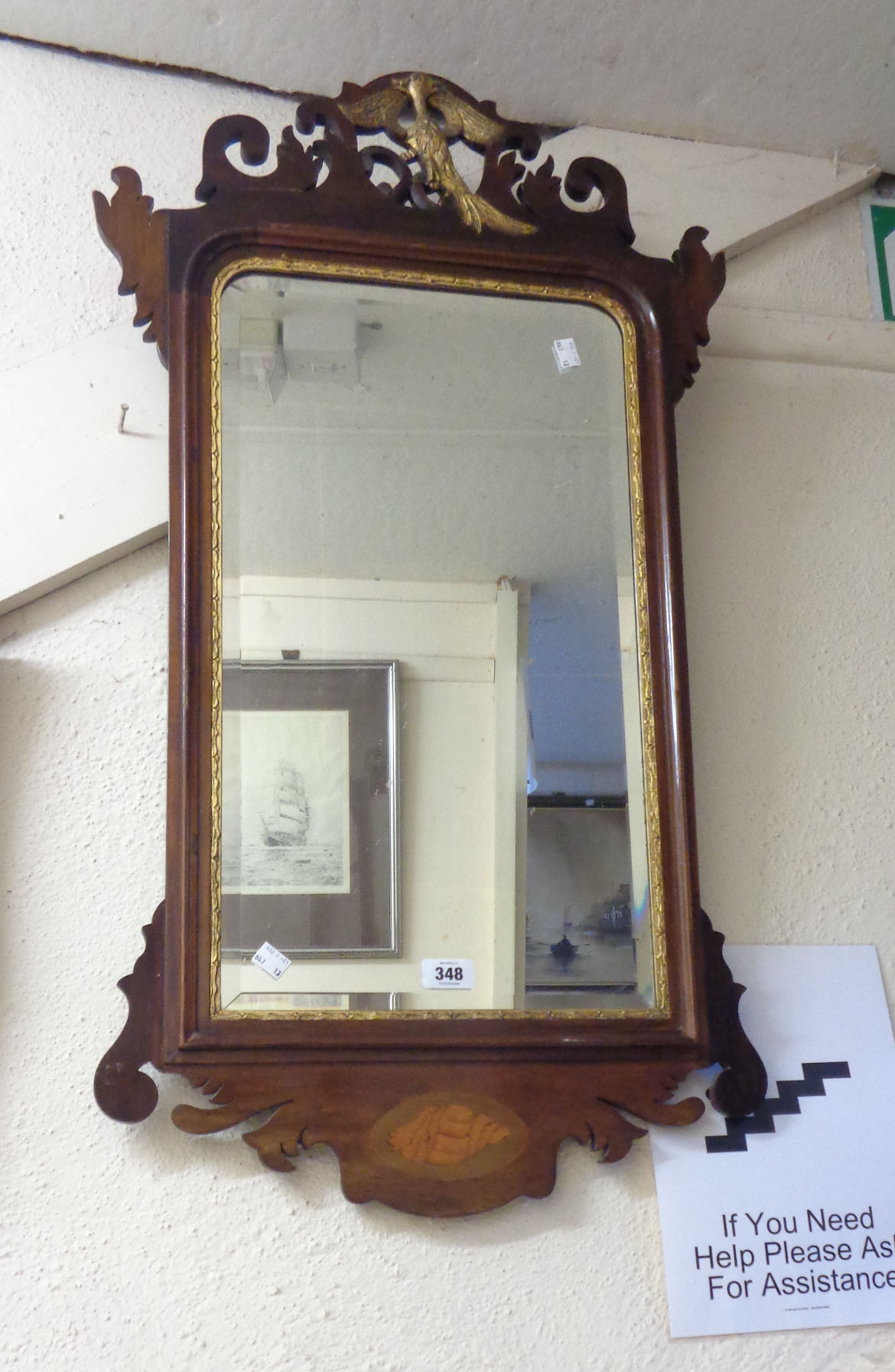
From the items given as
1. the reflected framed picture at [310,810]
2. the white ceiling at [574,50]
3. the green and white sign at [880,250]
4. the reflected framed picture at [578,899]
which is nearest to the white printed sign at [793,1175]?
the reflected framed picture at [578,899]

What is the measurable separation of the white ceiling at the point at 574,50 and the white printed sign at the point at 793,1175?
0.84 m

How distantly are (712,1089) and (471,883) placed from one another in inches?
10.2

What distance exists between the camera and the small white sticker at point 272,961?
0.87 meters

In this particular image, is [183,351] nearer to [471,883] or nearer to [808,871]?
[471,883]

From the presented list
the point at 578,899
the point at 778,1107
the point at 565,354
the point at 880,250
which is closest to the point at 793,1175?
the point at 778,1107

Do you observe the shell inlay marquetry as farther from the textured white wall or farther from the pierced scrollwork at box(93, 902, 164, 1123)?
the pierced scrollwork at box(93, 902, 164, 1123)

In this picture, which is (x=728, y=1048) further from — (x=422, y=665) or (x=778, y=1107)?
(x=422, y=665)

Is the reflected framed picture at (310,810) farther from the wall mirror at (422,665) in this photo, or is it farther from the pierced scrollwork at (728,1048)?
the pierced scrollwork at (728,1048)

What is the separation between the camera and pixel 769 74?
1136mm

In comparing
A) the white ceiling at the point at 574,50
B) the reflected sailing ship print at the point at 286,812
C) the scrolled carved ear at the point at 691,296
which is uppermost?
the white ceiling at the point at 574,50

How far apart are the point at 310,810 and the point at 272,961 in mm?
118

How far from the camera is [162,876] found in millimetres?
915

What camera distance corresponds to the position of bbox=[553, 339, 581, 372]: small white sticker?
1021 millimetres

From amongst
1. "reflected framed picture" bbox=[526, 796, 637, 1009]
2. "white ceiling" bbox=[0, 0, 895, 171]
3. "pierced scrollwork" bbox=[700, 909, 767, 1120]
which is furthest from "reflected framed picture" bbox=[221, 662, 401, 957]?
"white ceiling" bbox=[0, 0, 895, 171]
